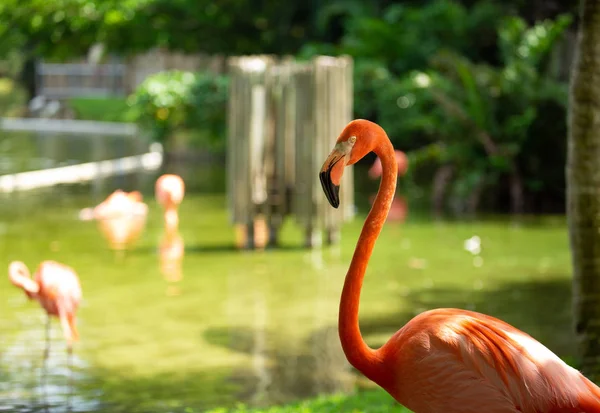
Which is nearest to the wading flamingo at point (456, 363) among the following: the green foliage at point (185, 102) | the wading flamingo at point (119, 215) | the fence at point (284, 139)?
the fence at point (284, 139)

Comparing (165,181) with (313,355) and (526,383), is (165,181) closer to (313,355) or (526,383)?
(313,355)

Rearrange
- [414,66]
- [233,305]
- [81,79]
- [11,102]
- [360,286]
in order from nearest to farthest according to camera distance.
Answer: [360,286]
[233,305]
[414,66]
[11,102]
[81,79]

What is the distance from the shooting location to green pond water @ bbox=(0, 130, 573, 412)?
6.80 meters

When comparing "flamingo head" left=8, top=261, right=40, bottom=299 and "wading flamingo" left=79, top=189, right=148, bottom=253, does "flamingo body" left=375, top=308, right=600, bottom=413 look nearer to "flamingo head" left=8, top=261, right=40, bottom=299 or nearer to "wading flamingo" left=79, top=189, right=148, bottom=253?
"flamingo head" left=8, top=261, right=40, bottom=299

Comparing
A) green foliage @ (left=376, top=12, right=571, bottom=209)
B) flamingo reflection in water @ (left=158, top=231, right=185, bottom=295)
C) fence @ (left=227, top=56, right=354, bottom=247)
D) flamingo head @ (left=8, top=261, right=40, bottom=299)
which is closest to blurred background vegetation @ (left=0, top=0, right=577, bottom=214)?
green foliage @ (left=376, top=12, right=571, bottom=209)

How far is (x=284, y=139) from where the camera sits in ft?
38.5

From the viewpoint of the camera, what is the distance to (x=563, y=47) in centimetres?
1644

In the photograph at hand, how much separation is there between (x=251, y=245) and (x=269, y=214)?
0.39 m

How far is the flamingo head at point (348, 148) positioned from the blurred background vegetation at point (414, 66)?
9.77 meters

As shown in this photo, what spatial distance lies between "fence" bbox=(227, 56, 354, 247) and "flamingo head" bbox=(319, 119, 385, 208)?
281 inches

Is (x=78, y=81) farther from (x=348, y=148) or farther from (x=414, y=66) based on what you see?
(x=348, y=148)

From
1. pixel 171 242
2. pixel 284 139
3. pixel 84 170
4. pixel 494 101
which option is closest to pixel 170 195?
pixel 171 242

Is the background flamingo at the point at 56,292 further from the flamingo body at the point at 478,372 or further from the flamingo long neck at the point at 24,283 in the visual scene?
the flamingo body at the point at 478,372

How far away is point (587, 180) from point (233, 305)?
3.92 metres
